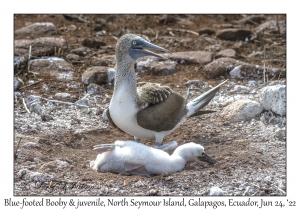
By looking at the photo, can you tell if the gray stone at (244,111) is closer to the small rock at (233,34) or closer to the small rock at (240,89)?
the small rock at (240,89)

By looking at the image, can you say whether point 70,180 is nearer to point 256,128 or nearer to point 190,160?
point 190,160

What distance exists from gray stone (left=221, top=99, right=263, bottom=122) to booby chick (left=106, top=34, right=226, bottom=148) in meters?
0.86

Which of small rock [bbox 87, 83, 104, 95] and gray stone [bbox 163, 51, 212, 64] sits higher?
gray stone [bbox 163, 51, 212, 64]

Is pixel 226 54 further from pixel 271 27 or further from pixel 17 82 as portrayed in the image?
pixel 17 82

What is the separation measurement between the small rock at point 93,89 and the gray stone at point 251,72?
219cm

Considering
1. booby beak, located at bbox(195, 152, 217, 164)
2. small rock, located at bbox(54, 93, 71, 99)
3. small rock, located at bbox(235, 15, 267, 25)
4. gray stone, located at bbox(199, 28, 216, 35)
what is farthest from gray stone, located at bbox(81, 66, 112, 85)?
small rock, located at bbox(235, 15, 267, 25)

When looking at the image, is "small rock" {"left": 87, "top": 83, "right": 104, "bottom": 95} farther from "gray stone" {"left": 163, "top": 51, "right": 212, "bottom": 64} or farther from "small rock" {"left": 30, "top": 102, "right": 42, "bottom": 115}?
"gray stone" {"left": 163, "top": 51, "right": 212, "bottom": 64}

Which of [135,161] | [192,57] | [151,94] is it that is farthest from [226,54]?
[135,161]

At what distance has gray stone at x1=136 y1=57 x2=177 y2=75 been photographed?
945 cm

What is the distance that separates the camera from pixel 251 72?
9188 millimetres

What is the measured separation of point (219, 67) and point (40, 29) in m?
3.91

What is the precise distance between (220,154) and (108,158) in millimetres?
1359

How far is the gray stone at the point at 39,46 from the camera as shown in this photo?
974 centimetres

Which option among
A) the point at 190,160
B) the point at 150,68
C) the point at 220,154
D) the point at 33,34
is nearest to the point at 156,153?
the point at 190,160
